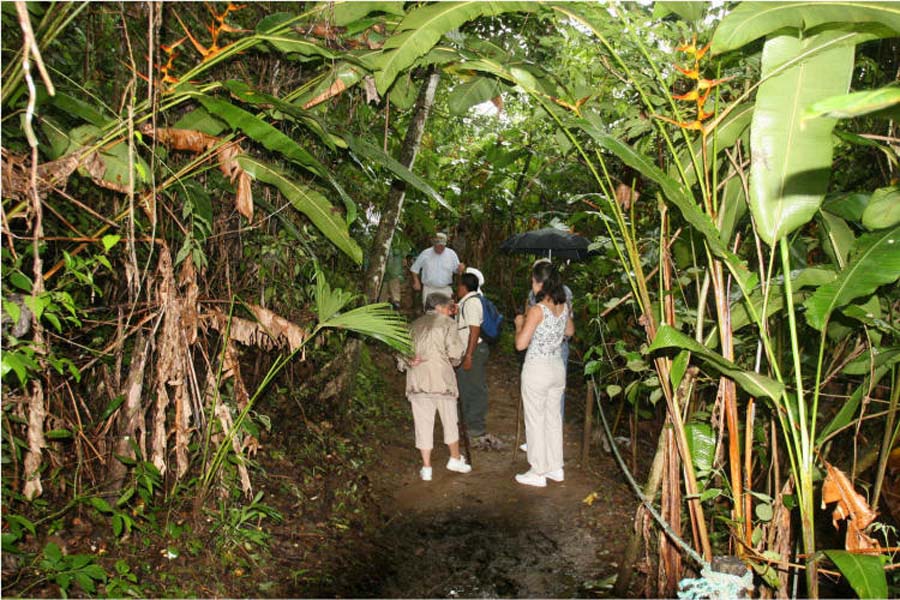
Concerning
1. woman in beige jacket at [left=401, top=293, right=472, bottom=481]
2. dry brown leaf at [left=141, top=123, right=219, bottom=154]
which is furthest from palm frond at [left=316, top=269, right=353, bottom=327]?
woman in beige jacket at [left=401, top=293, right=472, bottom=481]

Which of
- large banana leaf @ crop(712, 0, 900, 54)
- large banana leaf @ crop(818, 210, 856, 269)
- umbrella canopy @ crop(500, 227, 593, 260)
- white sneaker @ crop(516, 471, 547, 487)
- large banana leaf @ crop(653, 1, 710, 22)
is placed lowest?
white sneaker @ crop(516, 471, 547, 487)

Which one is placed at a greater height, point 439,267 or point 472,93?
point 439,267

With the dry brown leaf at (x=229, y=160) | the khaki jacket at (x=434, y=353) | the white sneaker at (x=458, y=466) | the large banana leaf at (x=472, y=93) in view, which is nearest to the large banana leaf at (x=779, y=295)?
the large banana leaf at (x=472, y=93)

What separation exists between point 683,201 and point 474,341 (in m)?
4.45

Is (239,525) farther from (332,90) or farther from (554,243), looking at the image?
(554,243)

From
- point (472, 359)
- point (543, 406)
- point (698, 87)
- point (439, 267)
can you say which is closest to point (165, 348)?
point (698, 87)

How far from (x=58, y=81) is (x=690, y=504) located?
12.5 ft

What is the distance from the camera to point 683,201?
2.63m

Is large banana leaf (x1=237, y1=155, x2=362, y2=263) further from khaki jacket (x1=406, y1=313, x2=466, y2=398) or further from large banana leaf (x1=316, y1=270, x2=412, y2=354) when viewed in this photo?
khaki jacket (x1=406, y1=313, x2=466, y2=398)

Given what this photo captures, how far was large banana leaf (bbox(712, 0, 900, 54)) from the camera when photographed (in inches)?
90.3

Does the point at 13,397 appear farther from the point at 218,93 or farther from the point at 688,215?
the point at 688,215

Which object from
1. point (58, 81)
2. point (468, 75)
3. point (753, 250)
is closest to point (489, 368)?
point (753, 250)

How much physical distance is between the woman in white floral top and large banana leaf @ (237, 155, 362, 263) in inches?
98.5

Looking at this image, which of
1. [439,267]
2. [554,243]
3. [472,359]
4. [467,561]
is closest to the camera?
[467,561]
